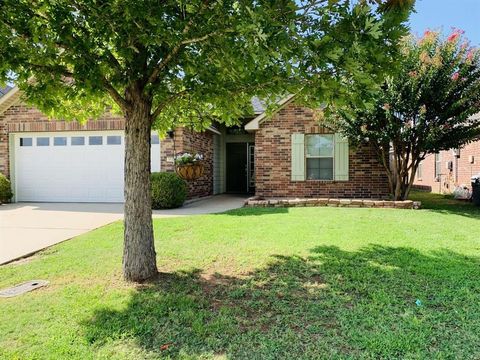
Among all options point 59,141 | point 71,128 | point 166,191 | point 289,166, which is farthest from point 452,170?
point 59,141

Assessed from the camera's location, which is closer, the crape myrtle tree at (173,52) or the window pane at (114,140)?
the crape myrtle tree at (173,52)

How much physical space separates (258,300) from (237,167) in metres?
13.6

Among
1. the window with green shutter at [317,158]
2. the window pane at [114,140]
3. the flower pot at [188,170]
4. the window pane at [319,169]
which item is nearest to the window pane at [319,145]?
the window with green shutter at [317,158]

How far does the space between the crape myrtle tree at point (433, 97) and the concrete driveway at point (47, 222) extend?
18.8 feet

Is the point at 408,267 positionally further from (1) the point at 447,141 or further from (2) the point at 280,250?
(1) the point at 447,141

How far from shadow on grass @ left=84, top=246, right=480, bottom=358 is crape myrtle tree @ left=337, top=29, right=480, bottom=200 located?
522 centimetres

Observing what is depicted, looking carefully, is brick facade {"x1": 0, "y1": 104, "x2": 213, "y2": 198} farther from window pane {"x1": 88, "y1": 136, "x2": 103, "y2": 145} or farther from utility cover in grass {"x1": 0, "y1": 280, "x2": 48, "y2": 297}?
utility cover in grass {"x1": 0, "y1": 280, "x2": 48, "y2": 297}

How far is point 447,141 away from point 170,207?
25.9ft

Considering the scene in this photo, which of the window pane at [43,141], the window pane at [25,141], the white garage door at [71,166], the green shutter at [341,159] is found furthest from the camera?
the window pane at [25,141]

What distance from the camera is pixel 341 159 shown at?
11.7 meters

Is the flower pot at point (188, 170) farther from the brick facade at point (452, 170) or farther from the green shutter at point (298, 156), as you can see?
the brick facade at point (452, 170)

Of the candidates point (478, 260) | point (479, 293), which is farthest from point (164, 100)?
point (478, 260)

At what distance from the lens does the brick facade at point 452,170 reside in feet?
41.5

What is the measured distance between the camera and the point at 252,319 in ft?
10.6
